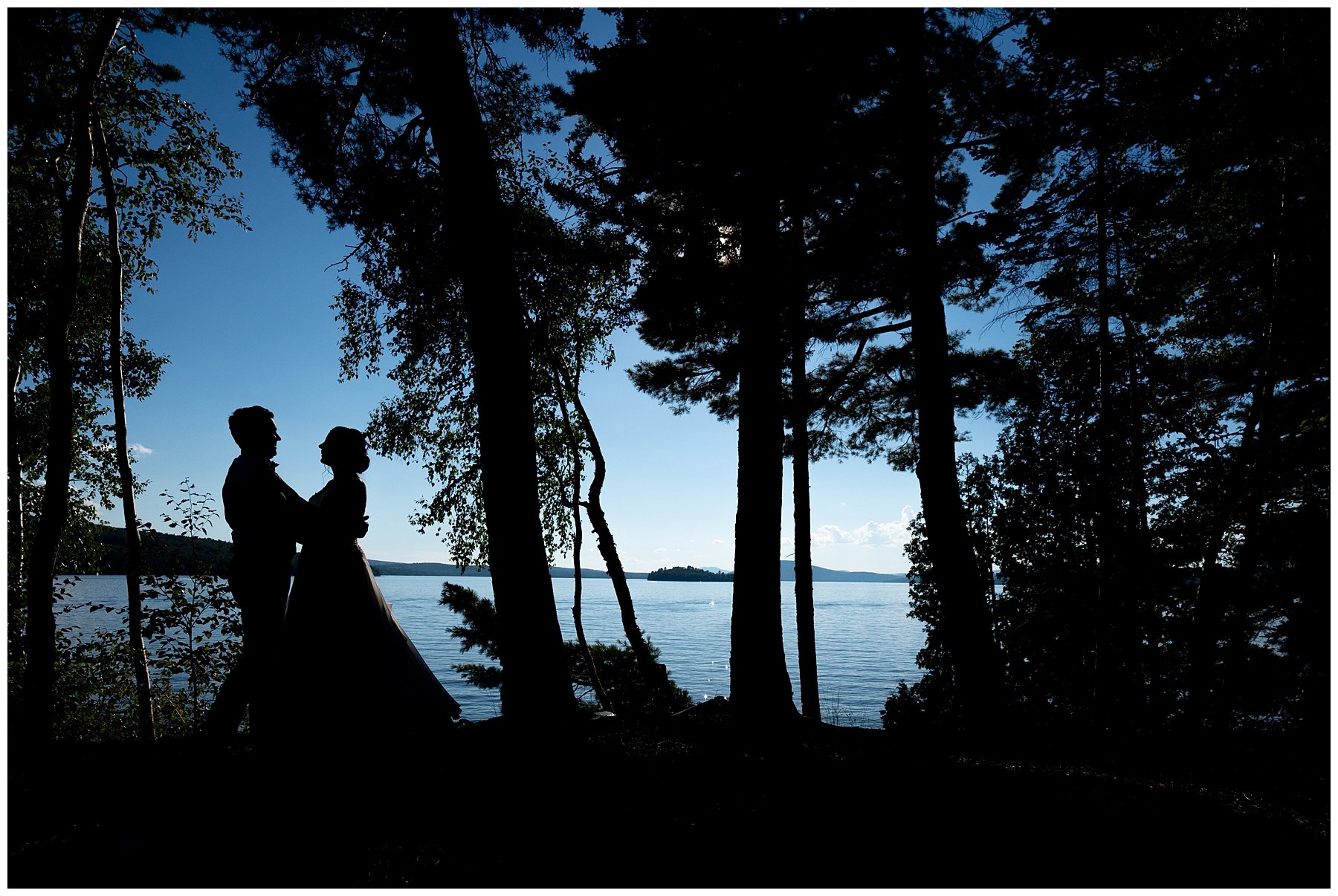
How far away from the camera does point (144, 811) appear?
344 centimetres

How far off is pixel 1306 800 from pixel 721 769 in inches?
153

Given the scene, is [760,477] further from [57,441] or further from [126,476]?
[126,476]

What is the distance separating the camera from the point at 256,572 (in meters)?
4.12

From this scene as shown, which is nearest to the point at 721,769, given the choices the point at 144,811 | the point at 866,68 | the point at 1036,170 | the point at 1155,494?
the point at 144,811

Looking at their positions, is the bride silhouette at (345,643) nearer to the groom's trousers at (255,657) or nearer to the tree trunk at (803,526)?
the groom's trousers at (255,657)

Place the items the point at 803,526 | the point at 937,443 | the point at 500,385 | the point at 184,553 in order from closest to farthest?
the point at 500,385 < the point at 937,443 < the point at 184,553 < the point at 803,526

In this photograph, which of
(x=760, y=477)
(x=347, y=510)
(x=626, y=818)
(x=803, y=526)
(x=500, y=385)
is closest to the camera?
(x=626, y=818)

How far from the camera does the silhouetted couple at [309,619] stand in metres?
4.09

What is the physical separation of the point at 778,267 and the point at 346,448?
4.33 m

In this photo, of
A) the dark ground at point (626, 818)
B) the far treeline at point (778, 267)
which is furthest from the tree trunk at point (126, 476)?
the dark ground at point (626, 818)

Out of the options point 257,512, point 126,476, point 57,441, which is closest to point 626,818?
point 257,512

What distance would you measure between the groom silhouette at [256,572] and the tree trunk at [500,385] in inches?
51.5

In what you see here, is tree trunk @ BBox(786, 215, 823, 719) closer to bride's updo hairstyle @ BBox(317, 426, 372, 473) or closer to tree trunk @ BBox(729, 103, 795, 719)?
tree trunk @ BBox(729, 103, 795, 719)

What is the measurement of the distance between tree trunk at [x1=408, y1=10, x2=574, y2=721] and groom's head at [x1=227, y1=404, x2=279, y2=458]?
53.8 inches
